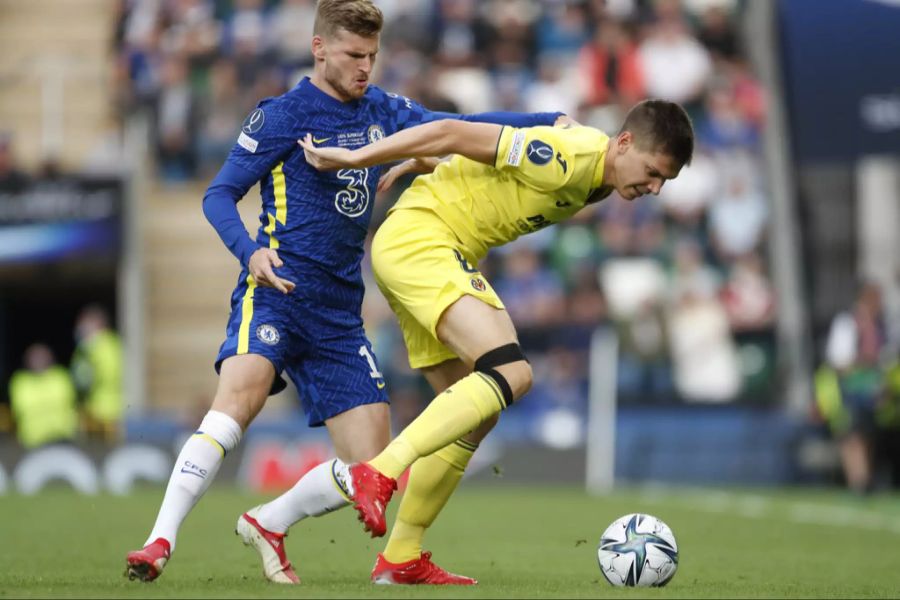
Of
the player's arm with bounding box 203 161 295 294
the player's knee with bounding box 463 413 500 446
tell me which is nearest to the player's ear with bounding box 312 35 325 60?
the player's arm with bounding box 203 161 295 294

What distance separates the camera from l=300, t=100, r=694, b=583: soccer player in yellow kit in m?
6.09

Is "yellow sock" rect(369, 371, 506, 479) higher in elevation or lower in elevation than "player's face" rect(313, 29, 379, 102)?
lower

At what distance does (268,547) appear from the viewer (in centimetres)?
664

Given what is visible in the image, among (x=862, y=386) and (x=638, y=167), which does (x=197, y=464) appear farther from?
(x=862, y=386)

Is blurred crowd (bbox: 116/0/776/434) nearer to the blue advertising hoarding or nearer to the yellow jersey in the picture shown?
the blue advertising hoarding

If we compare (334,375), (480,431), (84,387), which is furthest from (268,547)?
(84,387)

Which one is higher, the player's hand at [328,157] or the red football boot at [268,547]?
the player's hand at [328,157]

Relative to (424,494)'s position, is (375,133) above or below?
above

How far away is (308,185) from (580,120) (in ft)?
40.8

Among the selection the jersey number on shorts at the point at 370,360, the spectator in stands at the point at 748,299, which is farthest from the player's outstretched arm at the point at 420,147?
the spectator in stands at the point at 748,299

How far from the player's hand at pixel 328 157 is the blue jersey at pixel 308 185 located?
0.51 ft

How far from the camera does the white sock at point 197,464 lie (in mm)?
6137

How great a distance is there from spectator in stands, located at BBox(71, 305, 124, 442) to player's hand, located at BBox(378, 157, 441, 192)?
1116cm

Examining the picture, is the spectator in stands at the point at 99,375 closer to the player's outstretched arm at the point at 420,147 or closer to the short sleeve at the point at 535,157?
the player's outstretched arm at the point at 420,147
